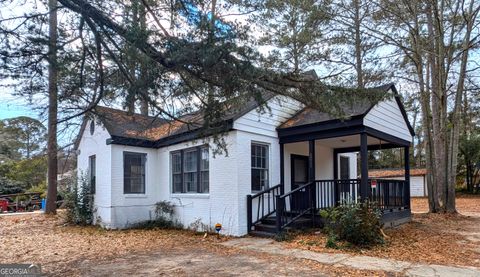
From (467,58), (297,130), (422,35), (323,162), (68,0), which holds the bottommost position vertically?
(323,162)

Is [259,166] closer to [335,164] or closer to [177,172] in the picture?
[177,172]

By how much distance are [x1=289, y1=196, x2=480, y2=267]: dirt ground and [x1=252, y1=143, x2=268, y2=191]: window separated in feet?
6.73

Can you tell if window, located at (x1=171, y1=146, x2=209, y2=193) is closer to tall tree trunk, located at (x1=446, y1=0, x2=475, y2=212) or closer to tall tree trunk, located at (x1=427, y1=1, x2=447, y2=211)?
tall tree trunk, located at (x1=427, y1=1, x2=447, y2=211)

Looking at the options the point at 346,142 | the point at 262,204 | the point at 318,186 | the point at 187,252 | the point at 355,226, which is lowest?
the point at 187,252

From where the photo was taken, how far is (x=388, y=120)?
10.8 m

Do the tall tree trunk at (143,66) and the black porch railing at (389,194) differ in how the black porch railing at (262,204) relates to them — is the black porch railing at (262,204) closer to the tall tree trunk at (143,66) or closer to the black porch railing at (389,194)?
the black porch railing at (389,194)

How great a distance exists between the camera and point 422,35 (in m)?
15.2

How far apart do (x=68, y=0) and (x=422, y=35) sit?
45.7ft

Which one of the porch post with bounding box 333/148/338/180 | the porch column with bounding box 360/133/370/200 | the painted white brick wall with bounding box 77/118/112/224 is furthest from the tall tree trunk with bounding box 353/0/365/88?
the painted white brick wall with bounding box 77/118/112/224

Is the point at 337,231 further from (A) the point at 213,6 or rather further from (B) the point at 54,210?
(B) the point at 54,210

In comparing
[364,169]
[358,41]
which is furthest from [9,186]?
[364,169]

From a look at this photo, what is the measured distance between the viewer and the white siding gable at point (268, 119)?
10.0 metres

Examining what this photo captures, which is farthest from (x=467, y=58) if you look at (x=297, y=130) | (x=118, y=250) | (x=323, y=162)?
(x=118, y=250)

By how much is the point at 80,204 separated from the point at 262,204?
22.5 ft
